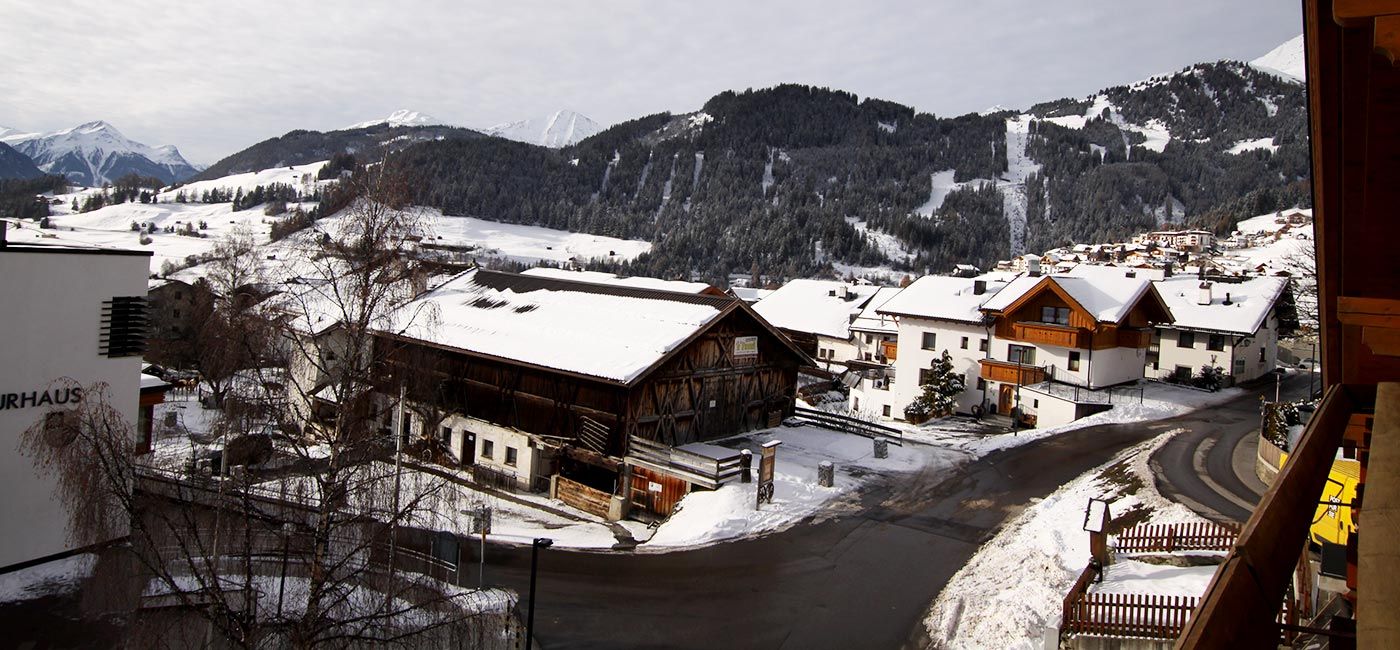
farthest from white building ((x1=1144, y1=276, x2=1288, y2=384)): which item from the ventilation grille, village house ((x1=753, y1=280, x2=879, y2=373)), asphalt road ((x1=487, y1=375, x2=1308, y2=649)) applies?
the ventilation grille

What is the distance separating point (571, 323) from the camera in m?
35.0

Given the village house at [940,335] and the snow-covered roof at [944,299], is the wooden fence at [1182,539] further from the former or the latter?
the snow-covered roof at [944,299]

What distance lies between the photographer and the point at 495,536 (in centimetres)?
2412

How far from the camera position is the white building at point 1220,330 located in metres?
49.9

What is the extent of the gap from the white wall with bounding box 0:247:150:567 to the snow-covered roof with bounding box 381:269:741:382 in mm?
9183

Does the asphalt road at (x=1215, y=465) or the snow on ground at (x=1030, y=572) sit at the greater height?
the asphalt road at (x=1215, y=465)

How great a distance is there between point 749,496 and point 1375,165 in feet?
73.5

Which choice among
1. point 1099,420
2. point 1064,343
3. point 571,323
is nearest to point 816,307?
point 1064,343

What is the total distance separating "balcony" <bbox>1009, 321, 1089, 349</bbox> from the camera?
43.4 meters

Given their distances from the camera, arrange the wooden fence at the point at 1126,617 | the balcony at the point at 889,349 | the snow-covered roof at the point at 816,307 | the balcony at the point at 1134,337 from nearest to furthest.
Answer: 1. the wooden fence at the point at 1126,617
2. the balcony at the point at 1134,337
3. the balcony at the point at 889,349
4. the snow-covered roof at the point at 816,307

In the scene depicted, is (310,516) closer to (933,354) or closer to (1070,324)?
(1070,324)

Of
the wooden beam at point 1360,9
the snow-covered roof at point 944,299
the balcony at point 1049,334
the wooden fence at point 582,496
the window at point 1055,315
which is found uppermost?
the snow-covered roof at point 944,299

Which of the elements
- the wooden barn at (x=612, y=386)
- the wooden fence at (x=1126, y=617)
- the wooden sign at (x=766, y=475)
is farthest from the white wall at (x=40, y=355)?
the wooden fence at (x=1126, y=617)

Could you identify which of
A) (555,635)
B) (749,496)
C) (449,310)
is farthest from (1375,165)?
(449,310)
